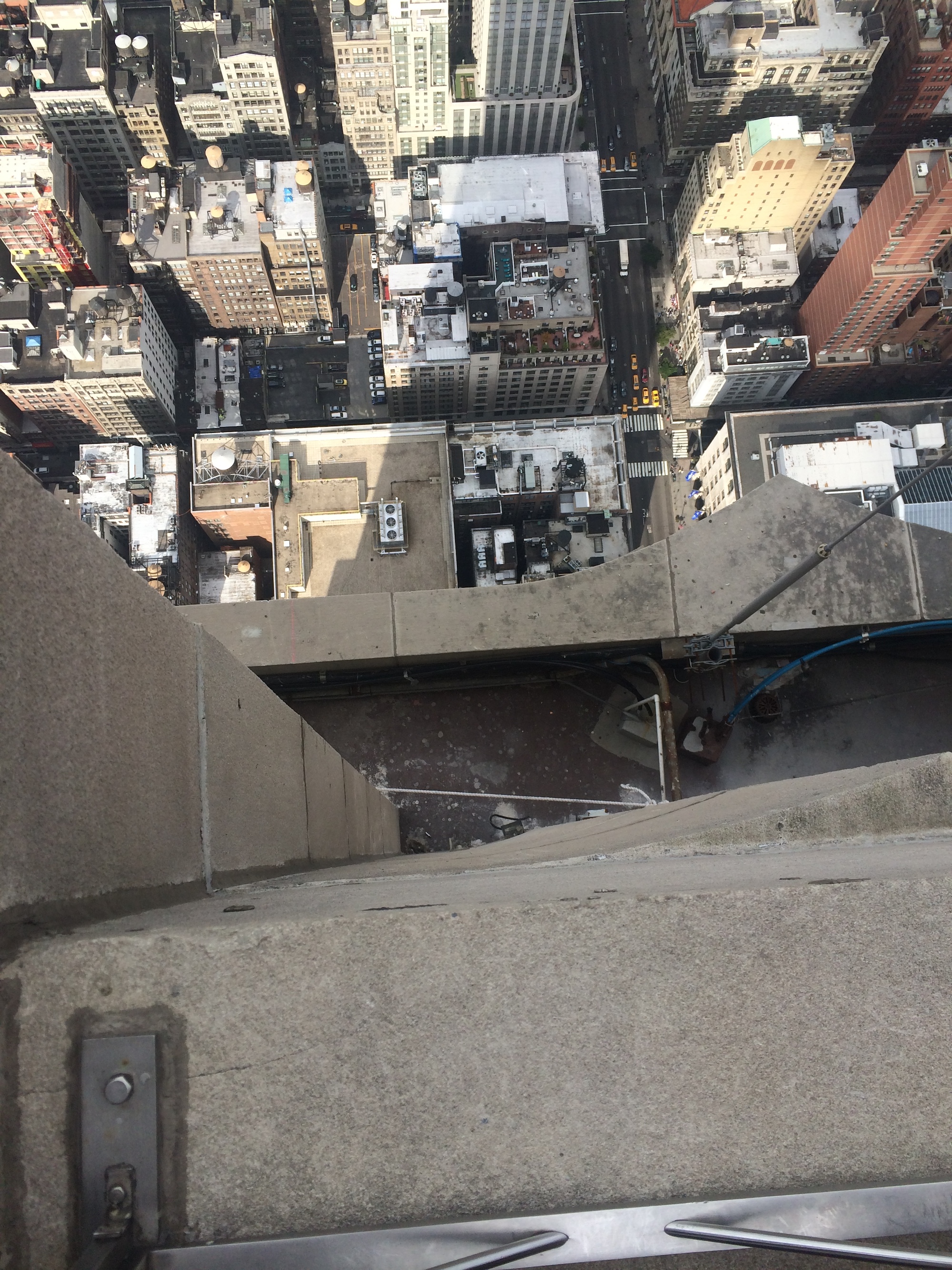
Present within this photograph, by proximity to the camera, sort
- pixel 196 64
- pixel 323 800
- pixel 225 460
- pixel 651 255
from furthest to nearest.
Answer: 1. pixel 651 255
2. pixel 196 64
3. pixel 225 460
4. pixel 323 800

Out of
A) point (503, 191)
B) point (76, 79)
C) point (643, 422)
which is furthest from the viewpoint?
point (643, 422)

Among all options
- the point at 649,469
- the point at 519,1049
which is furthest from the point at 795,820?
the point at 649,469

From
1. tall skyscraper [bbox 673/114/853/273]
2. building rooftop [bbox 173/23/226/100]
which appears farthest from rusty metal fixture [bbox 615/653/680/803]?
building rooftop [bbox 173/23/226/100]

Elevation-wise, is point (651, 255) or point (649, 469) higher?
point (651, 255)

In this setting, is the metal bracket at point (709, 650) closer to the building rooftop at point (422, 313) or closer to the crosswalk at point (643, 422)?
the building rooftop at point (422, 313)

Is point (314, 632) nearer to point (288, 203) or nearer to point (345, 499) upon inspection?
point (345, 499)

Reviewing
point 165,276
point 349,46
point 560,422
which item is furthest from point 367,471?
point 349,46
